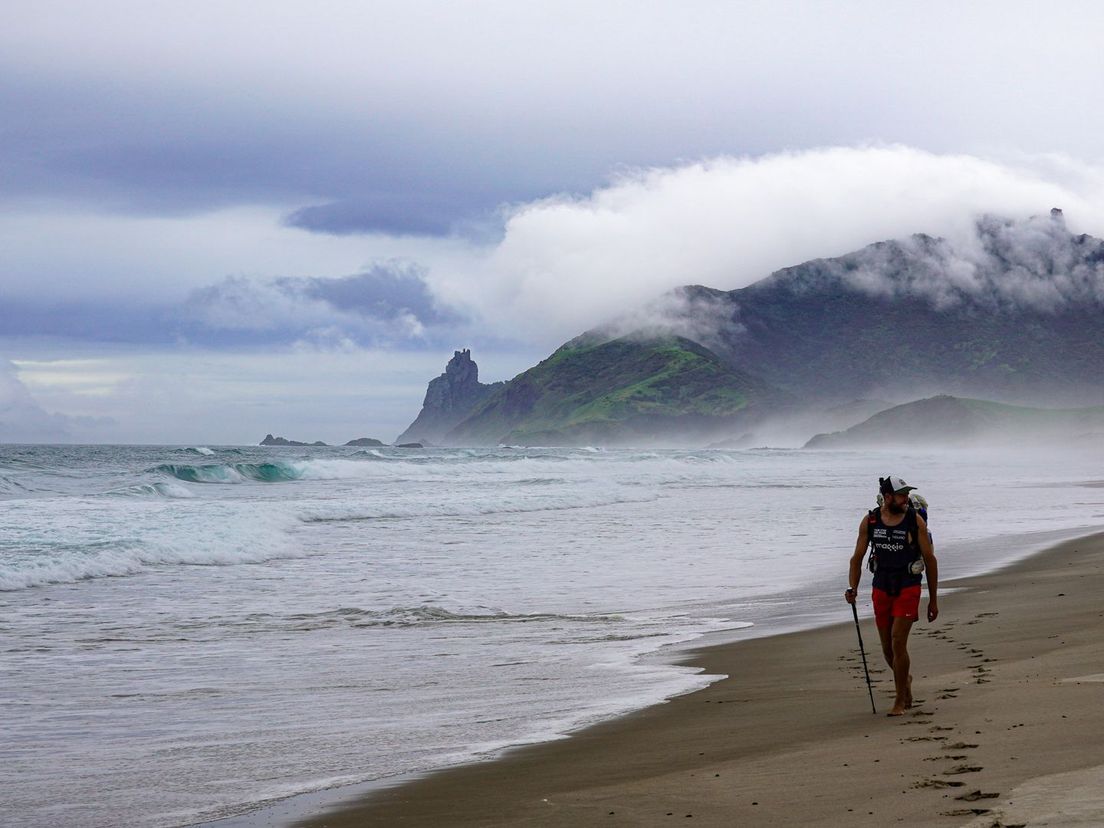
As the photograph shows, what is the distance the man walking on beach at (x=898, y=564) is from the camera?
8.45m

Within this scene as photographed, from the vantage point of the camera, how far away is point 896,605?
8.56 m

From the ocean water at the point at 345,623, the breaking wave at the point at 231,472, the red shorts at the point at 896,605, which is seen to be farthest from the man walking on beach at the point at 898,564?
the breaking wave at the point at 231,472

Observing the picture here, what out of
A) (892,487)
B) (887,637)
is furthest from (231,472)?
(892,487)

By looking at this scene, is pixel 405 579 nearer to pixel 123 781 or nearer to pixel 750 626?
pixel 750 626

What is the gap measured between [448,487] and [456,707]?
42921 mm

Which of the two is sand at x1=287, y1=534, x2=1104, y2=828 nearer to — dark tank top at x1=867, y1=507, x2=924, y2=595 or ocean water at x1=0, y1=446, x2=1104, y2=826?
ocean water at x1=0, y1=446, x2=1104, y2=826

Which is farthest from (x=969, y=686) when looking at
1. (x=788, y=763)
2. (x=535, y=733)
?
(x=535, y=733)

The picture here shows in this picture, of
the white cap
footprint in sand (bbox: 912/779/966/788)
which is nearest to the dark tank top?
the white cap

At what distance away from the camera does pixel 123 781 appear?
738cm

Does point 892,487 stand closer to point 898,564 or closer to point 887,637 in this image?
point 898,564

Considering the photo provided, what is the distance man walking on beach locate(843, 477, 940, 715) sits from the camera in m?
8.45

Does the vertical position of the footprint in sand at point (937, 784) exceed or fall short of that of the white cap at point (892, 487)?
it falls short

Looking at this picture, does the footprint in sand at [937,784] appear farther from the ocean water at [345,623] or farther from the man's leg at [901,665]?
the ocean water at [345,623]

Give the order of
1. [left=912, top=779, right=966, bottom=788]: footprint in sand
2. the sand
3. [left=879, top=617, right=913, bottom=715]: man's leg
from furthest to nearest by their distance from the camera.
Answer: [left=879, top=617, right=913, bottom=715]: man's leg < [left=912, top=779, right=966, bottom=788]: footprint in sand < the sand
